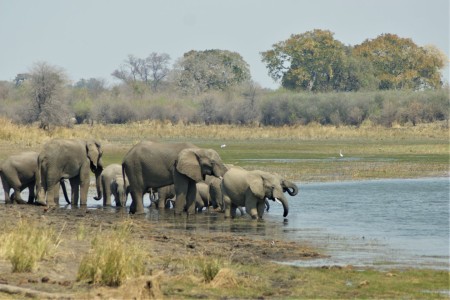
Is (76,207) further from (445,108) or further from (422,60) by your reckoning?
(422,60)

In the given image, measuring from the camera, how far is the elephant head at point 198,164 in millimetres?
26625

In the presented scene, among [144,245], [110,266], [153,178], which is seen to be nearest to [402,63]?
[153,178]

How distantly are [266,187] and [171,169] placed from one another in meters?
3.12

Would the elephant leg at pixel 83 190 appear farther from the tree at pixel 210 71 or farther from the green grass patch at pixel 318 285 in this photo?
the tree at pixel 210 71

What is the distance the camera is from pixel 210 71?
121 metres

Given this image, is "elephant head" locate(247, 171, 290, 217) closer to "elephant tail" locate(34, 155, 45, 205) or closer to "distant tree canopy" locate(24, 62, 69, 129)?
"elephant tail" locate(34, 155, 45, 205)

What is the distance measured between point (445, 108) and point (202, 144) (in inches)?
1049

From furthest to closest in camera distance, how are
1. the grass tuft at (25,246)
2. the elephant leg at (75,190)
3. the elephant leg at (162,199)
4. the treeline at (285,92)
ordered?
the treeline at (285,92)
the elephant leg at (75,190)
the elephant leg at (162,199)
the grass tuft at (25,246)

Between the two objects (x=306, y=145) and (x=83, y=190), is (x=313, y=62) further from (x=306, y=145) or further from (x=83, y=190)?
(x=83, y=190)

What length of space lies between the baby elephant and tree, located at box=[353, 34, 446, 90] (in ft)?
266

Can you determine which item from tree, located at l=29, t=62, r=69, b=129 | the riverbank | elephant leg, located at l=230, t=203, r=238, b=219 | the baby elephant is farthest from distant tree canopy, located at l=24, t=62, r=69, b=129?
elephant leg, located at l=230, t=203, r=238, b=219

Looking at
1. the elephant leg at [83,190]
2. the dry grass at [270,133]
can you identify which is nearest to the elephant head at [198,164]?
the elephant leg at [83,190]

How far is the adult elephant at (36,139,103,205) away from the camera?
28.2 meters

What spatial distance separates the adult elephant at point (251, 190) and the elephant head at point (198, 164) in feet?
3.28
